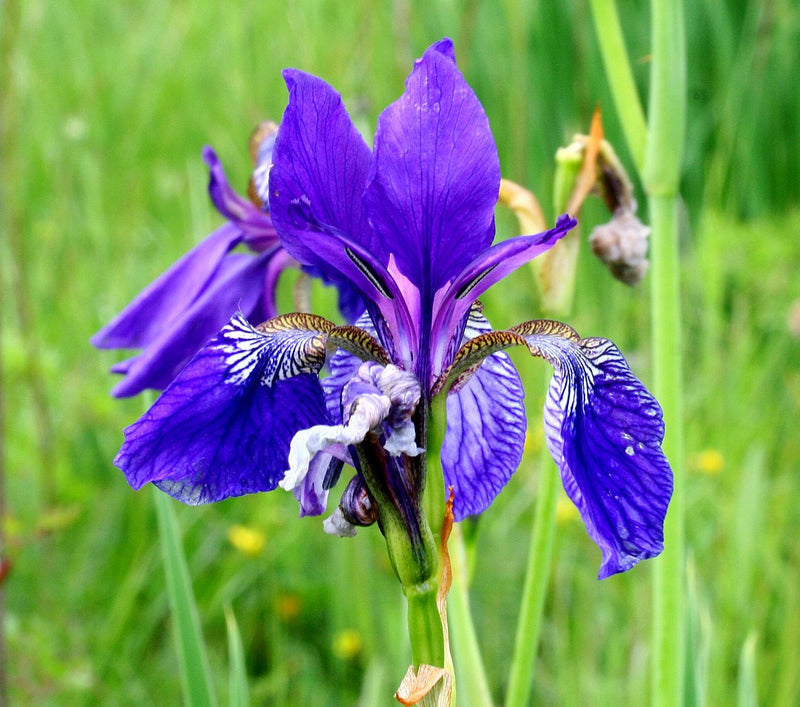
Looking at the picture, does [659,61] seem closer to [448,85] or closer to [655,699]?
[448,85]

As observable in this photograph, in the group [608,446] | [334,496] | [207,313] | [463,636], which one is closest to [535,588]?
[463,636]

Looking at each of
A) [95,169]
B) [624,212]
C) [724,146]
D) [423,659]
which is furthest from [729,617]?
[95,169]

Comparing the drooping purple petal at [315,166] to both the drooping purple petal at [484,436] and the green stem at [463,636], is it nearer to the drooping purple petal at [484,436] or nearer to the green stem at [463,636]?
the drooping purple petal at [484,436]

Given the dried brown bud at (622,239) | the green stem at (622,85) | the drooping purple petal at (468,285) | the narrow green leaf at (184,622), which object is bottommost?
the narrow green leaf at (184,622)

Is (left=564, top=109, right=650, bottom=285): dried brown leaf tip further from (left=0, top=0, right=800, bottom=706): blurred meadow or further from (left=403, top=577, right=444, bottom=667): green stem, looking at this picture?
(left=403, top=577, right=444, bottom=667): green stem

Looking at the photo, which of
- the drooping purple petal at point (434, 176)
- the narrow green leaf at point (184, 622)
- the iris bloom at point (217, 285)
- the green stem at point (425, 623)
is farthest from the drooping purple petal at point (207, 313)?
the green stem at point (425, 623)

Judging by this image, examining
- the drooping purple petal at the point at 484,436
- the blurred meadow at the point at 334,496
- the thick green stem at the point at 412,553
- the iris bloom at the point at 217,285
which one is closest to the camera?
the thick green stem at the point at 412,553

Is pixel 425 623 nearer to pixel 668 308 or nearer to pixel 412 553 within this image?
pixel 412 553

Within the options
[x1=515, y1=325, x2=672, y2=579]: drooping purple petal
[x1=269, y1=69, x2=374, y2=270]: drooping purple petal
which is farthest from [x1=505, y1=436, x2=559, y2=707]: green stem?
[x1=269, y1=69, x2=374, y2=270]: drooping purple petal
